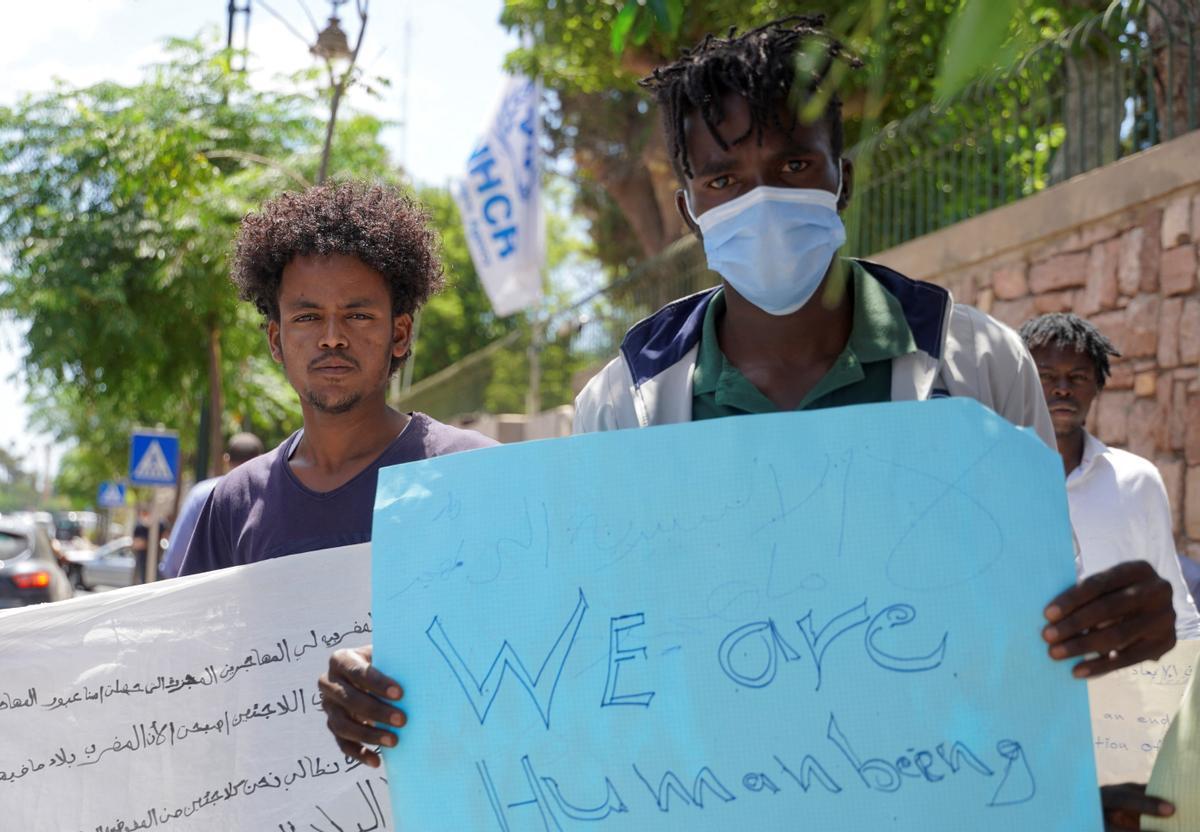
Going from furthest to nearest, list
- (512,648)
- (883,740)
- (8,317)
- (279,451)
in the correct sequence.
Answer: (8,317) < (279,451) < (512,648) < (883,740)

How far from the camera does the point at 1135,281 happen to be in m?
5.70

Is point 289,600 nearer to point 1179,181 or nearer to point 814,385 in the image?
point 814,385

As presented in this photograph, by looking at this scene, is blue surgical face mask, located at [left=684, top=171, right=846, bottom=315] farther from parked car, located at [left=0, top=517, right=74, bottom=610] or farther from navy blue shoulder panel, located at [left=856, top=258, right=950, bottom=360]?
parked car, located at [left=0, top=517, right=74, bottom=610]

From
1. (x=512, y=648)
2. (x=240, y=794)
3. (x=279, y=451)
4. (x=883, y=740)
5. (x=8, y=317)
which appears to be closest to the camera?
(x=883, y=740)

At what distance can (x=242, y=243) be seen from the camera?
109 inches

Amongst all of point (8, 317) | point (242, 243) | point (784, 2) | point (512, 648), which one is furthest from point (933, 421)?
point (8, 317)

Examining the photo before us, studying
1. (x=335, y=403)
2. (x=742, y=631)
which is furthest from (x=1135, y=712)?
(x=335, y=403)

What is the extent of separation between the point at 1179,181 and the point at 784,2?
250 inches

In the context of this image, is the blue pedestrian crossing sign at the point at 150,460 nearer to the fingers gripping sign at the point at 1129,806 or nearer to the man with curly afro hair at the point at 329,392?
the man with curly afro hair at the point at 329,392

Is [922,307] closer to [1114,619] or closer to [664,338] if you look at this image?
[664,338]

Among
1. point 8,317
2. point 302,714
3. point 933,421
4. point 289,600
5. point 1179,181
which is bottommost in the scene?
point 302,714

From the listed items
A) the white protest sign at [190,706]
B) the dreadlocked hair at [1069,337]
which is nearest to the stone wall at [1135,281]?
the dreadlocked hair at [1069,337]

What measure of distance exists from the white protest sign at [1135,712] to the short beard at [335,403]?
4.55 ft

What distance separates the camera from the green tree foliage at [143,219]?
1093 cm
